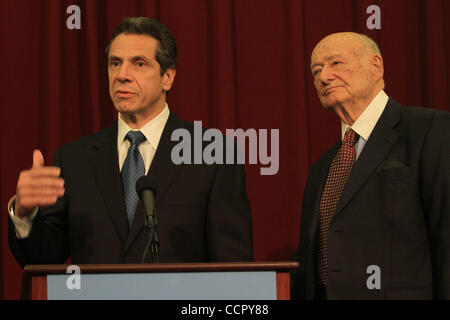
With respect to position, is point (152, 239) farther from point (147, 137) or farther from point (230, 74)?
point (230, 74)

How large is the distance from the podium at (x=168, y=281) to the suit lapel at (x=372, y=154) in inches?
30.0

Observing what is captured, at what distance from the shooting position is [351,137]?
7.28ft

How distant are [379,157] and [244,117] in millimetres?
1017

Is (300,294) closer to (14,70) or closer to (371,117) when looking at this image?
(371,117)

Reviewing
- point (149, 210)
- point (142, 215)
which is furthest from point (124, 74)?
point (149, 210)

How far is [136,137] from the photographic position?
210 centimetres

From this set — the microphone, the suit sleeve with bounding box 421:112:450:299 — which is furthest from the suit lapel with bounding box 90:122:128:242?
the suit sleeve with bounding box 421:112:450:299

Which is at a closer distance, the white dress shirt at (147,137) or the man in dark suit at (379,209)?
the man in dark suit at (379,209)

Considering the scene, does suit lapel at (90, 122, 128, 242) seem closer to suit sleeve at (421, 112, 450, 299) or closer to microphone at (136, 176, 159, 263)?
microphone at (136, 176, 159, 263)

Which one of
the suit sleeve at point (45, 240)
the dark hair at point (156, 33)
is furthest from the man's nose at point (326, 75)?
the suit sleeve at point (45, 240)

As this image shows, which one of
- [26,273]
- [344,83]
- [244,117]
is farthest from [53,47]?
→ [26,273]

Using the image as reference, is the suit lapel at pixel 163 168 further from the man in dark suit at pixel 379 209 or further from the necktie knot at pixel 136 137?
the man in dark suit at pixel 379 209

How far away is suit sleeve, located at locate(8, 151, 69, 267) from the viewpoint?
1781mm

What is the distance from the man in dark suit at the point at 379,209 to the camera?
76.1 inches
